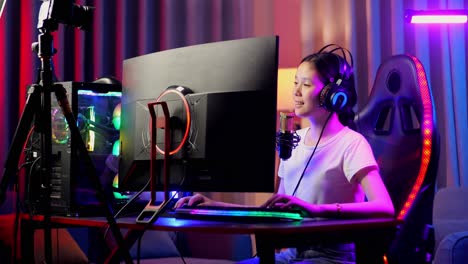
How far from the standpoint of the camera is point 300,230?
4.52 ft

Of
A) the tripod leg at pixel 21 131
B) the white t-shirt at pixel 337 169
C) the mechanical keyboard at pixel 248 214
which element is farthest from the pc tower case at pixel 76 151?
the white t-shirt at pixel 337 169

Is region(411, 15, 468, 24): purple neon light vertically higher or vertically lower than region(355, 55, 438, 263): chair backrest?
higher

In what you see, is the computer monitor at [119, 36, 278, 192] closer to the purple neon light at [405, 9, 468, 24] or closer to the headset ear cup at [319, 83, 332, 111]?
the headset ear cup at [319, 83, 332, 111]

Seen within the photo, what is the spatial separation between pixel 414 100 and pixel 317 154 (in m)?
0.34

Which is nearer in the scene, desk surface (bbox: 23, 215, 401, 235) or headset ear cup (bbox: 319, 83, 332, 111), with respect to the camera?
desk surface (bbox: 23, 215, 401, 235)

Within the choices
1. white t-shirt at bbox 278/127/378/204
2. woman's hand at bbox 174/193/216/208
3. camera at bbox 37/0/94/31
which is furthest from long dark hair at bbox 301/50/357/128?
camera at bbox 37/0/94/31

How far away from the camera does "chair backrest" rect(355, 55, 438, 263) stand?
6.25 feet

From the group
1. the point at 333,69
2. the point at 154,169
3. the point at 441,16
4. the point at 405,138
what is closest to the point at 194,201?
the point at 154,169

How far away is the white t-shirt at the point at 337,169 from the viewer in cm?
194

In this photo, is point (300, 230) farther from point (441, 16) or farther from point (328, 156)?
point (441, 16)

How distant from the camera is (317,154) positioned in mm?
2061

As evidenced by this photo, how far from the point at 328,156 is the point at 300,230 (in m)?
0.68

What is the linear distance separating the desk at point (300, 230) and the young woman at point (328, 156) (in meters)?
0.23

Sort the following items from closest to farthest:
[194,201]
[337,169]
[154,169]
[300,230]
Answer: [300,230] < [154,169] < [194,201] < [337,169]
